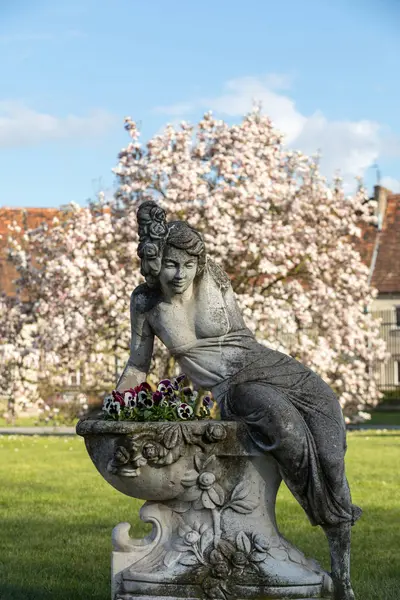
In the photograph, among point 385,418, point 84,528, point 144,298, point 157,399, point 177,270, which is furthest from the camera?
point 385,418

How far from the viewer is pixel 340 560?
6.61 meters

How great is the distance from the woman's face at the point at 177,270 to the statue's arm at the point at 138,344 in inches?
10.9

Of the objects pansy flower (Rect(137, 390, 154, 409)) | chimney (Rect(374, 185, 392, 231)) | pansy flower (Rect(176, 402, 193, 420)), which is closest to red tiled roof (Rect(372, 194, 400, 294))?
chimney (Rect(374, 185, 392, 231))

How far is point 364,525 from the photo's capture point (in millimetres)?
12008

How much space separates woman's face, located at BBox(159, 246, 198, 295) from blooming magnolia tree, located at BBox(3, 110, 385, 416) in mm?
15989

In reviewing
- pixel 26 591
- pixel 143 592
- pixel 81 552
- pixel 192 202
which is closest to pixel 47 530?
pixel 81 552

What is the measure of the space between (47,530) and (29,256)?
15.4 metres

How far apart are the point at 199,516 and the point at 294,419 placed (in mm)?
798

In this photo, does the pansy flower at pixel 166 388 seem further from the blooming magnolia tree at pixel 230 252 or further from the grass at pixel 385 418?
the grass at pixel 385 418

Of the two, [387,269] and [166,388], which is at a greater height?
[387,269]

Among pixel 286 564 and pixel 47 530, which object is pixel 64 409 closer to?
pixel 47 530

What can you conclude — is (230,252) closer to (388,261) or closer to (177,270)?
(177,270)

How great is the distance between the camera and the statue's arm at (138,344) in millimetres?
7102

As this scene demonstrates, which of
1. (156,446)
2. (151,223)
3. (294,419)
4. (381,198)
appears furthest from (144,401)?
(381,198)
